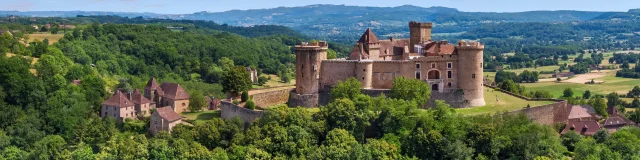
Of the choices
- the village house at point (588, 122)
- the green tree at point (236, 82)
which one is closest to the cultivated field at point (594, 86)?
the village house at point (588, 122)

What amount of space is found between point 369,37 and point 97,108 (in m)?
24.1

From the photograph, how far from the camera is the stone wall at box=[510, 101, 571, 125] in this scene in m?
56.7

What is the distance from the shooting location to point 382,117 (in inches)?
2128

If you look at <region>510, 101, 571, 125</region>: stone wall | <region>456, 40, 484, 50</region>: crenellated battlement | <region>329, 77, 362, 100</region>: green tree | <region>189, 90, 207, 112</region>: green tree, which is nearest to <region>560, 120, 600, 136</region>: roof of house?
<region>510, 101, 571, 125</region>: stone wall

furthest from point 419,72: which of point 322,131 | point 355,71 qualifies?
point 322,131

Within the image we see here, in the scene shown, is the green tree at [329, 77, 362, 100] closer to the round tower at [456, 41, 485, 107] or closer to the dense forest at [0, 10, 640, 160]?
the dense forest at [0, 10, 640, 160]

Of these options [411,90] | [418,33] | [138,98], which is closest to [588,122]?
[411,90]

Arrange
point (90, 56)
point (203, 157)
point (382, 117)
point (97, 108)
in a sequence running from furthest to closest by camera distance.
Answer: point (90, 56) < point (97, 108) < point (382, 117) < point (203, 157)

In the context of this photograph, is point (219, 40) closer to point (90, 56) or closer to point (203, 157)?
point (90, 56)

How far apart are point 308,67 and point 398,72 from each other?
23.8ft

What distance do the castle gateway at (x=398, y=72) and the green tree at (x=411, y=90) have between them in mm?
1416

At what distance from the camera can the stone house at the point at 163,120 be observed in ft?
183

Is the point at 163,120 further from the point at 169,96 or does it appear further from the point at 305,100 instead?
the point at 305,100

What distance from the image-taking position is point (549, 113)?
5853 cm
